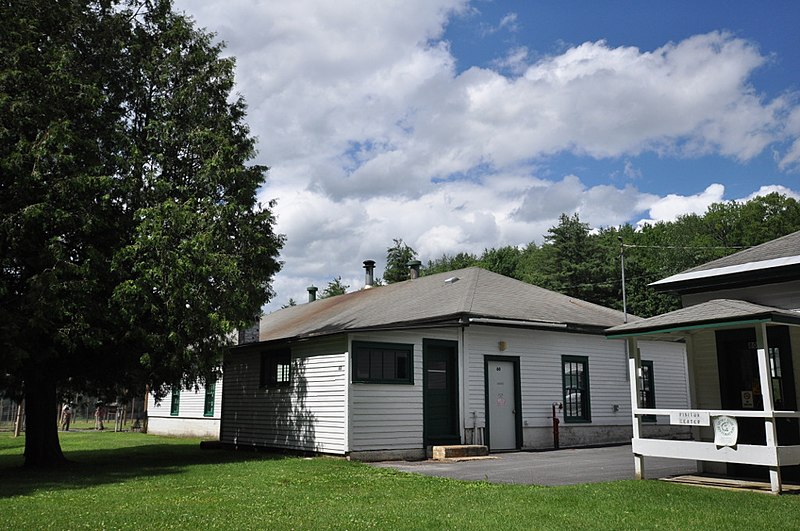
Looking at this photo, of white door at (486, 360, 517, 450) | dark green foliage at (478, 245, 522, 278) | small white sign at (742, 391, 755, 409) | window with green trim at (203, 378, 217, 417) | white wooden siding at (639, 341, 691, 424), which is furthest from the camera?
dark green foliage at (478, 245, 522, 278)

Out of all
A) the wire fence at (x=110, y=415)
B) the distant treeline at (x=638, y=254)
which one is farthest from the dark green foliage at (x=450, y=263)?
the wire fence at (x=110, y=415)

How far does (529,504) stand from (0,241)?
10928 millimetres

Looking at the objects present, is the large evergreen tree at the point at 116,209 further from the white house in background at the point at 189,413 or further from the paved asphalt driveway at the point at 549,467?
the white house in background at the point at 189,413

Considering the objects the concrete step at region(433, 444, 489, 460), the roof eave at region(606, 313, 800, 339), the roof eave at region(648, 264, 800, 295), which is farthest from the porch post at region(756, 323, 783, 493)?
the concrete step at region(433, 444, 489, 460)

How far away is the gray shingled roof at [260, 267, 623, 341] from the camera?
17.6m

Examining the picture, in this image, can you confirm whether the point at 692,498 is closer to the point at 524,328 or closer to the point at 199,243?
the point at 524,328

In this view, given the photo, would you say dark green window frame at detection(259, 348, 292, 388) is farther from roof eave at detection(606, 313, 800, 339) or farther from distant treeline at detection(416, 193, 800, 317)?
distant treeline at detection(416, 193, 800, 317)

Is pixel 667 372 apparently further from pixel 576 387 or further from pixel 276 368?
pixel 276 368

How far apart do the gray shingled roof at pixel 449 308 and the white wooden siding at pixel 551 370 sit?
1.82ft

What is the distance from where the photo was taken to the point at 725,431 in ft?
34.2

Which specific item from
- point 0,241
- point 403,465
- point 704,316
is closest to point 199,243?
point 0,241

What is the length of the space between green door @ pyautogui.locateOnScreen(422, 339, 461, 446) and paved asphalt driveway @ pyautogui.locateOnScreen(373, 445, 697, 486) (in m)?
1.20

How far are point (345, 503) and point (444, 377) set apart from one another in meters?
7.84

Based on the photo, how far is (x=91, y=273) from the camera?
13.9 meters
